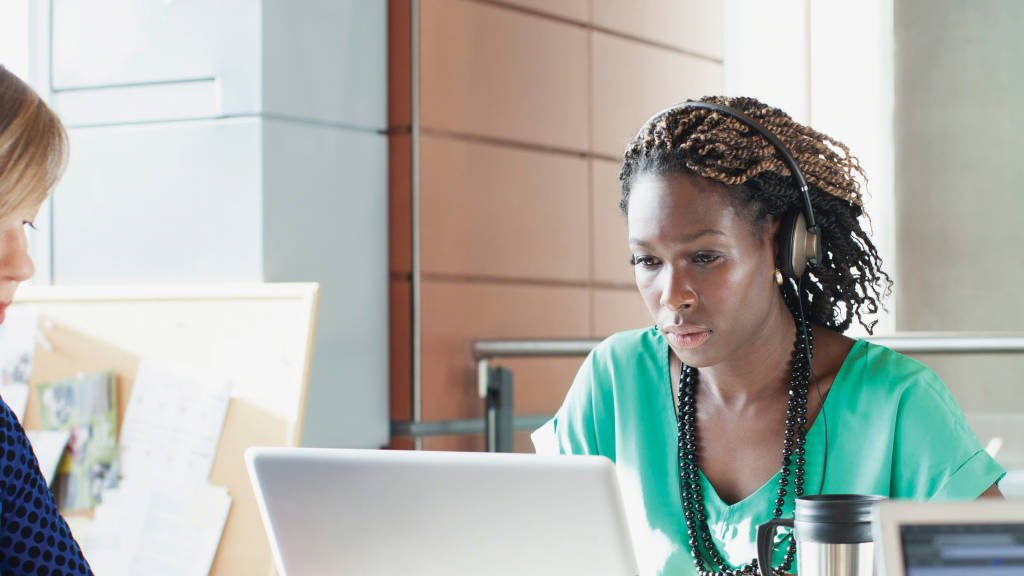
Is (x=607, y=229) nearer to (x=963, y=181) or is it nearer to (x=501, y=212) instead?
(x=501, y=212)

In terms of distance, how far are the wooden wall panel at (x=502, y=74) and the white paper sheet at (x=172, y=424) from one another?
0.95 metres

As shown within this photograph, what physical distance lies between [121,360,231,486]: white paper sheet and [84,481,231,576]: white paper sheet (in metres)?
0.03

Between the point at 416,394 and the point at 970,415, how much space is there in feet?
5.21

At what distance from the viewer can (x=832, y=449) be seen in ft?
4.40

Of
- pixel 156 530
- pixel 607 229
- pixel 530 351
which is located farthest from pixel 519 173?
pixel 156 530

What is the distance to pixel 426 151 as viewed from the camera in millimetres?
2721

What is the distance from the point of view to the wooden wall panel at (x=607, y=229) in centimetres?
321

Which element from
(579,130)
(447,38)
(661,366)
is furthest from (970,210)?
(661,366)

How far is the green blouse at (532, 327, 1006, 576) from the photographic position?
126 cm

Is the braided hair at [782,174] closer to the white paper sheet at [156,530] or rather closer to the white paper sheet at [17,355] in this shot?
the white paper sheet at [156,530]

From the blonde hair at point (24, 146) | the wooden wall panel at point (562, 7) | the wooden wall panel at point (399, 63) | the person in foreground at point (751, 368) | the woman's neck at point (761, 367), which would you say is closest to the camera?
the blonde hair at point (24, 146)

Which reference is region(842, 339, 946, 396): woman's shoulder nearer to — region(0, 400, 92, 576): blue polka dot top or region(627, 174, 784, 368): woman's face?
region(627, 174, 784, 368): woman's face

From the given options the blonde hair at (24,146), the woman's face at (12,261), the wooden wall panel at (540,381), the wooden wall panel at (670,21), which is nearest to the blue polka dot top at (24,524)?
the woman's face at (12,261)

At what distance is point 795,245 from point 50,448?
58.7 inches
